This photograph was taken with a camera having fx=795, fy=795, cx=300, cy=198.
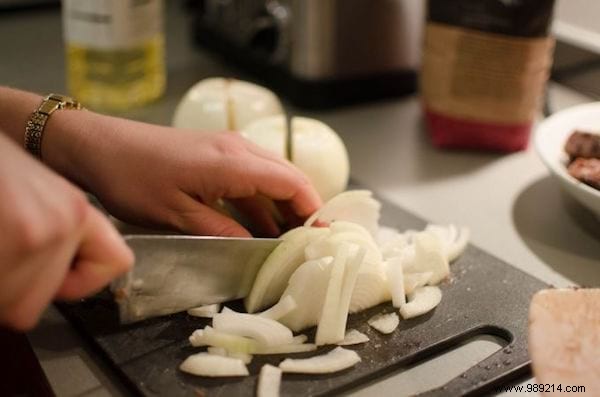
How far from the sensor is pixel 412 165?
106 cm

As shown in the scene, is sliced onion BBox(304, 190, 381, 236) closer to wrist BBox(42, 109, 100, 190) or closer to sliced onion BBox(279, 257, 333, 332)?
sliced onion BBox(279, 257, 333, 332)

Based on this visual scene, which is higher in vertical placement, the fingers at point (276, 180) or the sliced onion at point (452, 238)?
the fingers at point (276, 180)

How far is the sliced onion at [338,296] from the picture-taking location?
25.8 inches

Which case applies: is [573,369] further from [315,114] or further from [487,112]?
[315,114]

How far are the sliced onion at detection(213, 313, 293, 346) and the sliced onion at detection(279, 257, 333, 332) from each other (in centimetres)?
2

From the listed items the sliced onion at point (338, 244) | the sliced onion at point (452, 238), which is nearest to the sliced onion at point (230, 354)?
the sliced onion at point (338, 244)

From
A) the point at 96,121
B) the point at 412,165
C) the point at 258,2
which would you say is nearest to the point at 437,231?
the point at 412,165

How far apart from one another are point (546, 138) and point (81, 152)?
0.52m

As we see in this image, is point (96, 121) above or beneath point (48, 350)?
above

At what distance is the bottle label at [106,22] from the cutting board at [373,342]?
1.68ft

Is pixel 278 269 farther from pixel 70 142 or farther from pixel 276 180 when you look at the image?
pixel 70 142

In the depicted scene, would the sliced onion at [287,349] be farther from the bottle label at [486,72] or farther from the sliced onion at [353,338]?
the bottle label at [486,72]

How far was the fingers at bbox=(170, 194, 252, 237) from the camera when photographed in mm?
713

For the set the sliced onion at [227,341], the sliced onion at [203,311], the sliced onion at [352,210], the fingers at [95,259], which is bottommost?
the sliced onion at [203,311]
